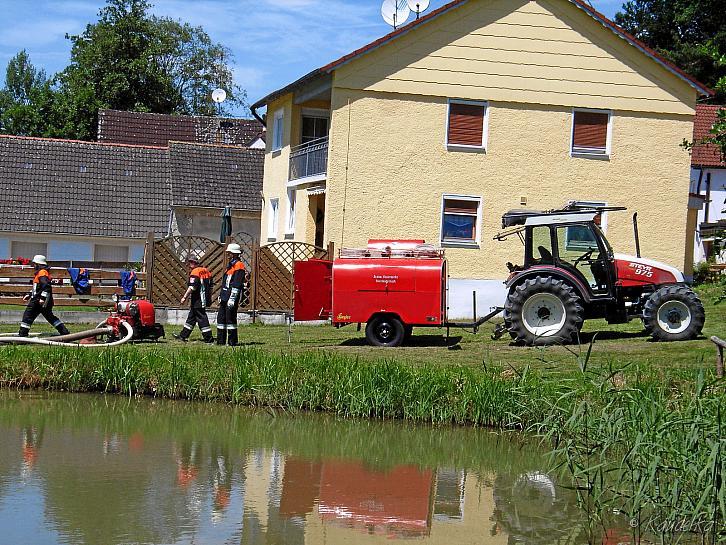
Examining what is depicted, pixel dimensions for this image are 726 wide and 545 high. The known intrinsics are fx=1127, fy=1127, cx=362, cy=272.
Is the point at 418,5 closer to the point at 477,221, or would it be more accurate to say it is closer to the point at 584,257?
the point at 477,221

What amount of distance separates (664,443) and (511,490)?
8.31 feet

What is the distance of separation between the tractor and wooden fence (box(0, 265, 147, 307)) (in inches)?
415

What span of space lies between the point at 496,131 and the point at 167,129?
29.8 metres

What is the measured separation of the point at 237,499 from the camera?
10812mm

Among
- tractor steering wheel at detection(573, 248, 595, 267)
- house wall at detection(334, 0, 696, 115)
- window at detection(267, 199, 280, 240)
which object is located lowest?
tractor steering wheel at detection(573, 248, 595, 267)

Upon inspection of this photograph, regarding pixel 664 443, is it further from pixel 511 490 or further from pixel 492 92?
pixel 492 92

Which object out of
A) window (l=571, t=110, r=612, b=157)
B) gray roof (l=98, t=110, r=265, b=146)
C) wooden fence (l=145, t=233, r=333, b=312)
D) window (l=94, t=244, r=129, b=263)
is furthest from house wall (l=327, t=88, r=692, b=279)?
gray roof (l=98, t=110, r=265, b=146)

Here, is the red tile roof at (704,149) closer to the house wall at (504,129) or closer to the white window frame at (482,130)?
the house wall at (504,129)

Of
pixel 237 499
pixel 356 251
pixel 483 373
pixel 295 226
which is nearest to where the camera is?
pixel 237 499

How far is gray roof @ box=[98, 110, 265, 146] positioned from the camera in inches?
2128

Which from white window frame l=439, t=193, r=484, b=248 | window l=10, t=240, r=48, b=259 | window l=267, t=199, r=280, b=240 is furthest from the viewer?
window l=10, t=240, r=48, b=259

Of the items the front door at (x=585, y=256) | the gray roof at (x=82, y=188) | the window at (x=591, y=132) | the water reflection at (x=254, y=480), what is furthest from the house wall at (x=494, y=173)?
the gray roof at (x=82, y=188)

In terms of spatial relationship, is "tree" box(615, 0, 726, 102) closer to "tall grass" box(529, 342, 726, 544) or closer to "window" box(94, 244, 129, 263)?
"window" box(94, 244, 129, 263)

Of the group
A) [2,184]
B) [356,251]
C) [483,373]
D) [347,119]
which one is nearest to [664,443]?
[483,373]
